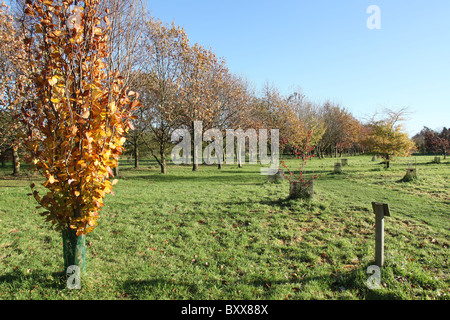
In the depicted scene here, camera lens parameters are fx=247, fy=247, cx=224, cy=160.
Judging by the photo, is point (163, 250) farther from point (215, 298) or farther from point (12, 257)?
point (12, 257)

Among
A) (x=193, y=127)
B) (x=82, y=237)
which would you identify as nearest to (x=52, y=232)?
(x=82, y=237)

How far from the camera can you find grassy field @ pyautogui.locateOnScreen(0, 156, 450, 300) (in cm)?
384

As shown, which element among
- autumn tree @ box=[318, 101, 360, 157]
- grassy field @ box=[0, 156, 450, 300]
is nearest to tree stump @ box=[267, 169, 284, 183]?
grassy field @ box=[0, 156, 450, 300]

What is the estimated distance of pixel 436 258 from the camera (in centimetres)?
481

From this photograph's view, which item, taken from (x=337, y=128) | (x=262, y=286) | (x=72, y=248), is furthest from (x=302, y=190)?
(x=337, y=128)

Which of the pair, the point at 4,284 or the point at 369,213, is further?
the point at 369,213

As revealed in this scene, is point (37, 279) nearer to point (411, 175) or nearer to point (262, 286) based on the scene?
point (262, 286)

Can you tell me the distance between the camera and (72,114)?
328 cm

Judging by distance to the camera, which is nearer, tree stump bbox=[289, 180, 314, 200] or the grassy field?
the grassy field

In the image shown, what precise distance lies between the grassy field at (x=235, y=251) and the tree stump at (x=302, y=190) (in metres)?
0.38

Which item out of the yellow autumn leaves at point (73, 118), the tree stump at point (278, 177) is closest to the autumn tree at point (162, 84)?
the tree stump at point (278, 177)

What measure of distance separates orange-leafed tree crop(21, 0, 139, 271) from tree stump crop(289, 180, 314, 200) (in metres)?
6.58

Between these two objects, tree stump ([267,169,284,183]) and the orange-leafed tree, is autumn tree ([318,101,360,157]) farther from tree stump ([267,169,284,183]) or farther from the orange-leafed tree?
the orange-leafed tree

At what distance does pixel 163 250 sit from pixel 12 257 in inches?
113
